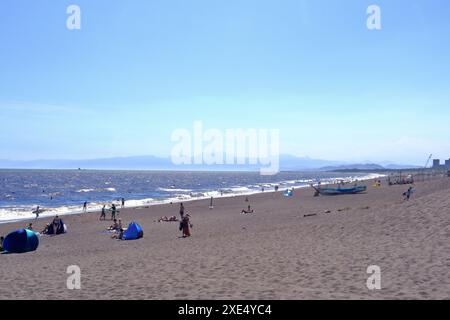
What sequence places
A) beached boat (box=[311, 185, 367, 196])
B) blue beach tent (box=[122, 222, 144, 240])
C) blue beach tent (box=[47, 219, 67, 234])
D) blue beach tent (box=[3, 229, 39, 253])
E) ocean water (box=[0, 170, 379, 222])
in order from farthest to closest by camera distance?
beached boat (box=[311, 185, 367, 196])
ocean water (box=[0, 170, 379, 222])
blue beach tent (box=[47, 219, 67, 234])
blue beach tent (box=[122, 222, 144, 240])
blue beach tent (box=[3, 229, 39, 253])

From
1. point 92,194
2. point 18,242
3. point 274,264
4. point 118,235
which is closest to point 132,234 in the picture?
point 118,235

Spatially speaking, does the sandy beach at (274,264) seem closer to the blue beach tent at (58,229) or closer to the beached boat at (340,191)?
the blue beach tent at (58,229)

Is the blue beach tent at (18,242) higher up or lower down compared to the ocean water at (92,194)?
higher up

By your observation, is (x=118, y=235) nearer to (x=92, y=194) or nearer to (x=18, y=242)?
(x=18, y=242)

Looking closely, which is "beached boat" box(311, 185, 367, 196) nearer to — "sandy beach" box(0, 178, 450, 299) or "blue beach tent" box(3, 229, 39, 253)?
"sandy beach" box(0, 178, 450, 299)

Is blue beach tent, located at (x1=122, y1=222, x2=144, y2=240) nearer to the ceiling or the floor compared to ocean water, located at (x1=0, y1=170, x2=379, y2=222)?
nearer to the ceiling

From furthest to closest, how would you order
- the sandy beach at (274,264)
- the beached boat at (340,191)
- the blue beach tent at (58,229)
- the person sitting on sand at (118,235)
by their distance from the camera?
1. the beached boat at (340,191)
2. the blue beach tent at (58,229)
3. the person sitting on sand at (118,235)
4. the sandy beach at (274,264)

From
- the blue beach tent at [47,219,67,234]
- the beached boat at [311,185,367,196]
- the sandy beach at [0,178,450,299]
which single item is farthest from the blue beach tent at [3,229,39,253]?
the beached boat at [311,185,367,196]

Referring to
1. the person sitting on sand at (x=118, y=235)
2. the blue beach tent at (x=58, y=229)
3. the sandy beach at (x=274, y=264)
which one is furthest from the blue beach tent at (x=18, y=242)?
the blue beach tent at (x=58, y=229)

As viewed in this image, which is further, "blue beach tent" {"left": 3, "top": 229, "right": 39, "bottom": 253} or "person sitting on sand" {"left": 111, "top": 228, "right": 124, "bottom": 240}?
"person sitting on sand" {"left": 111, "top": 228, "right": 124, "bottom": 240}
